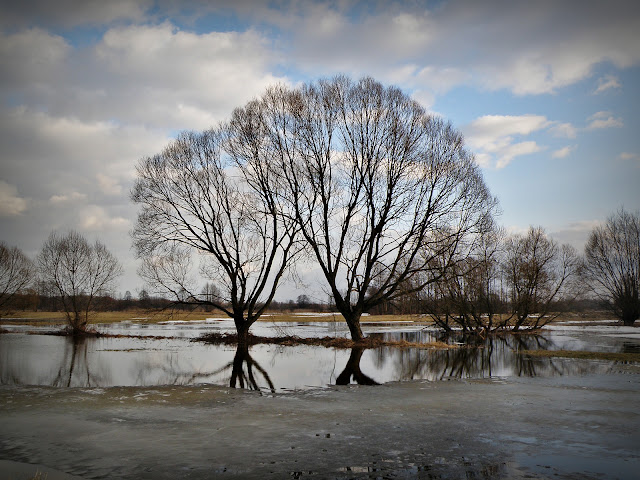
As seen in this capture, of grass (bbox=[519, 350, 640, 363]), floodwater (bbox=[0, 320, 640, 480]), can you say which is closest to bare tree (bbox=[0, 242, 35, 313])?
floodwater (bbox=[0, 320, 640, 480])

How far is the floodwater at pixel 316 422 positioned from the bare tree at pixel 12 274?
41042 millimetres

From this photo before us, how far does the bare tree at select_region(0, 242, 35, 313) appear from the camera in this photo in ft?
167

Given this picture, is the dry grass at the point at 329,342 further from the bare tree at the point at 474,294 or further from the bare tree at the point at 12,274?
the bare tree at the point at 12,274

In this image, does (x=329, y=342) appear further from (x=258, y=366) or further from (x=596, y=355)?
(x=596, y=355)

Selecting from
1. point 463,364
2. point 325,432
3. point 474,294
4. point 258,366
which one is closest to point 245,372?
point 258,366

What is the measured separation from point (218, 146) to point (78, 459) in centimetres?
2757

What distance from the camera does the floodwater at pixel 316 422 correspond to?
6.50 metres

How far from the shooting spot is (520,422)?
9234 millimetres

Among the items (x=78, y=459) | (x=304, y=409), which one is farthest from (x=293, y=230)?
(x=78, y=459)

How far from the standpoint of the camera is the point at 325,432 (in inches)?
332

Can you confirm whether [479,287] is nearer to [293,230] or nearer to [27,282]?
[293,230]

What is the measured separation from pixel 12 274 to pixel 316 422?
Result: 5536 cm

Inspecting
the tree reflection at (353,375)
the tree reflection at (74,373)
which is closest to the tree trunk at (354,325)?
the tree reflection at (353,375)

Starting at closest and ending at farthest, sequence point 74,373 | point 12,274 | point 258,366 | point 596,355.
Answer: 1. point 74,373
2. point 258,366
3. point 596,355
4. point 12,274
